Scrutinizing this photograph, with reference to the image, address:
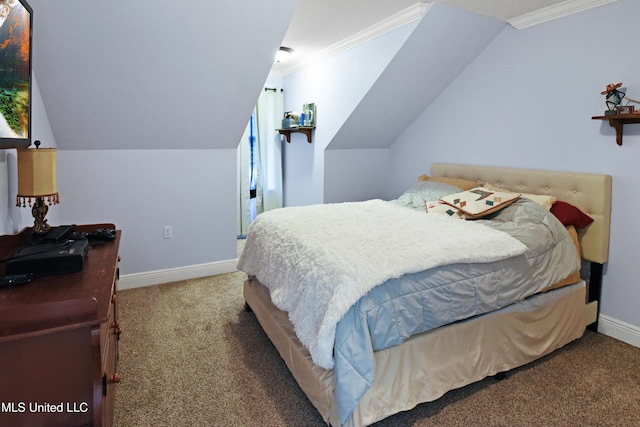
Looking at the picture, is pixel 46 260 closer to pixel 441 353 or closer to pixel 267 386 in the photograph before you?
pixel 267 386

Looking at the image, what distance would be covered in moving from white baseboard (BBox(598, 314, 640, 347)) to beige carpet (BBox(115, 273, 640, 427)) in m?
0.06

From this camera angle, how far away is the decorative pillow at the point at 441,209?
9.47 feet

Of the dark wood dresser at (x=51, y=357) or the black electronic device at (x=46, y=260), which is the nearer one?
the dark wood dresser at (x=51, y=357)

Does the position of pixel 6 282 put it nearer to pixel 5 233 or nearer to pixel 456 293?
pixel 5 233

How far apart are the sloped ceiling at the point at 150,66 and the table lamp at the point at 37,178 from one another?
88 centimetres

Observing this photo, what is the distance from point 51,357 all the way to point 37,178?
1043mm

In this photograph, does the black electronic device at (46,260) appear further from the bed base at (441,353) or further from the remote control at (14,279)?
the bed base at (441,353)

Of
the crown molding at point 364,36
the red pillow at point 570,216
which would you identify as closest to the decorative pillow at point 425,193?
the red pillow at point 570,216

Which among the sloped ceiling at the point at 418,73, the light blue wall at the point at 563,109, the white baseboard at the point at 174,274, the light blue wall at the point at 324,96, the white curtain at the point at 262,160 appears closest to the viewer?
the light blue wall at the point at 563,109

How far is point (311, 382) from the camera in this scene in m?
Answer: 1.87

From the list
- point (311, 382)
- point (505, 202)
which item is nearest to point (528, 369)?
point (505, 202)

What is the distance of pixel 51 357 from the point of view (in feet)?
3.76

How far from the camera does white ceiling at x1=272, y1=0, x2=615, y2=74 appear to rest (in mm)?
2828

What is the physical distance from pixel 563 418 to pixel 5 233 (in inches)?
108
